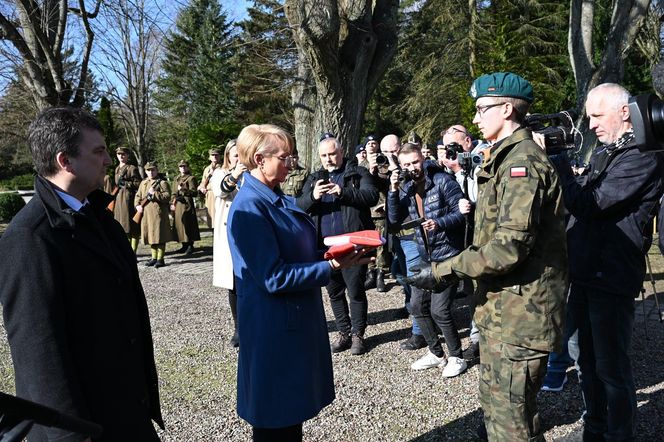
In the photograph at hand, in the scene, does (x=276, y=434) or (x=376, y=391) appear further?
(x=376, y=391)

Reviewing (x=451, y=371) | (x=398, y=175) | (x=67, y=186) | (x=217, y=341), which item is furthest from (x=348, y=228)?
(x=67, y=186)

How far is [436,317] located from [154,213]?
694cm

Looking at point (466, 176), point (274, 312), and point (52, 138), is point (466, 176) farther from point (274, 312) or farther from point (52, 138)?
point (52, 138)

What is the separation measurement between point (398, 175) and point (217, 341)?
8.64 ft

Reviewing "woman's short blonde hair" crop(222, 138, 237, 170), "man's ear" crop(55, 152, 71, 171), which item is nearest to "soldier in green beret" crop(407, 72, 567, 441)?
"man's ear" crop(55, 152, 71, 171)

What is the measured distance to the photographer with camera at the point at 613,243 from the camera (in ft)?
9.17

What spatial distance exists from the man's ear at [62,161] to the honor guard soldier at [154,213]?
26.8 ft

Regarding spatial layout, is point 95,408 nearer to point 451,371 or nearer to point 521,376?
point 521,376

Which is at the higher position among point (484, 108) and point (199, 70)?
point (199, 70)

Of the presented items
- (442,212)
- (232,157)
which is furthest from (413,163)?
(232,157)

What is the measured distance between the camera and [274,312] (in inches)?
94.6

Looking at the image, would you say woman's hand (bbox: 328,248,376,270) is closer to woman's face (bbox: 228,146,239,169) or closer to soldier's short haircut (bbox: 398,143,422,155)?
soldier's short haircut (bbox: 398,143,422,155)

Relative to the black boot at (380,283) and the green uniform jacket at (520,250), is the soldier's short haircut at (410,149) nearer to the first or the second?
the green uniform jacket at (520,250)

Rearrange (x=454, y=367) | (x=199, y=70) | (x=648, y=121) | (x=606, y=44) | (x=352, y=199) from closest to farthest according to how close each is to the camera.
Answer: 1. (x=648, y=121)
2. (x=454, y=367)
3. (x=352, y=199)
4. (x=606, y=44)
5. (x=199, y=70)
